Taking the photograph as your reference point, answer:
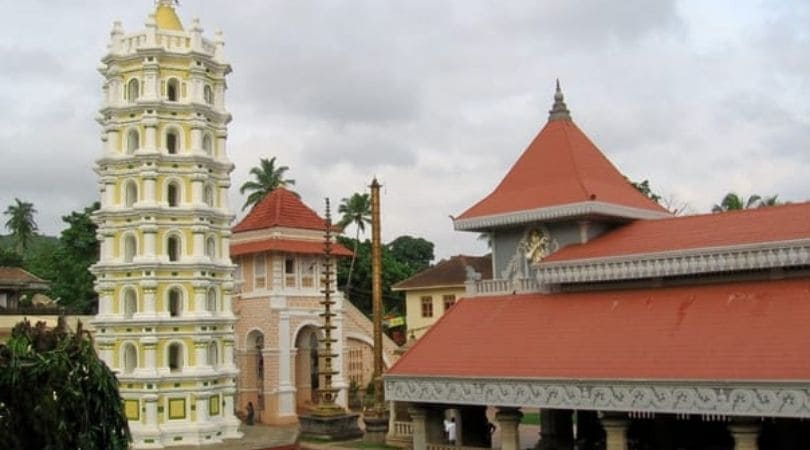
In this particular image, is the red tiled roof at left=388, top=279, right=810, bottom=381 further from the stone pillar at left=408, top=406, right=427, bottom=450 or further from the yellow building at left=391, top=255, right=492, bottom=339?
the yellow building at left=391, top=255, right=492, bottom=339

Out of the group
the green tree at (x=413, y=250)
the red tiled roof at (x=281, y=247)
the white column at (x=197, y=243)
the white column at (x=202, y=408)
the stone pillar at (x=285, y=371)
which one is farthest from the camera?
the green tree at (x=413, y=250)

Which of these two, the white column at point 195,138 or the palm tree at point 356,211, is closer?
the white column at point 195,138

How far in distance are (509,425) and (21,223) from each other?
5003 centimetres

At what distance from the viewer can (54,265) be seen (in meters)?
40.3

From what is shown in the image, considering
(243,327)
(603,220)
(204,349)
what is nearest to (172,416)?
(204,349)

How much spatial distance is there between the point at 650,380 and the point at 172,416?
43.8 ft

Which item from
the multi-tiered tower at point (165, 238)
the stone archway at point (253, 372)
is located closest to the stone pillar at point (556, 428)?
the multi-tiered tower at point (165, 238)

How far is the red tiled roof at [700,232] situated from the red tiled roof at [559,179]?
94 cm

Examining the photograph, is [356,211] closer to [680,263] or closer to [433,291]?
[433,291]

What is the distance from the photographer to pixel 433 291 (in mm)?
38250

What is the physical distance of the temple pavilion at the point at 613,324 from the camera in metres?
13.9

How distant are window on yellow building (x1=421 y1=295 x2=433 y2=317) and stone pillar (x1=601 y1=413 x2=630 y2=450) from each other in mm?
23394

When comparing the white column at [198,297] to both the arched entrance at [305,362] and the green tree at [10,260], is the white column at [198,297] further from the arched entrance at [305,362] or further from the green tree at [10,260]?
the green tree at [10,260]

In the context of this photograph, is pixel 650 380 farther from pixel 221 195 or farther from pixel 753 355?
pixel 221 195
